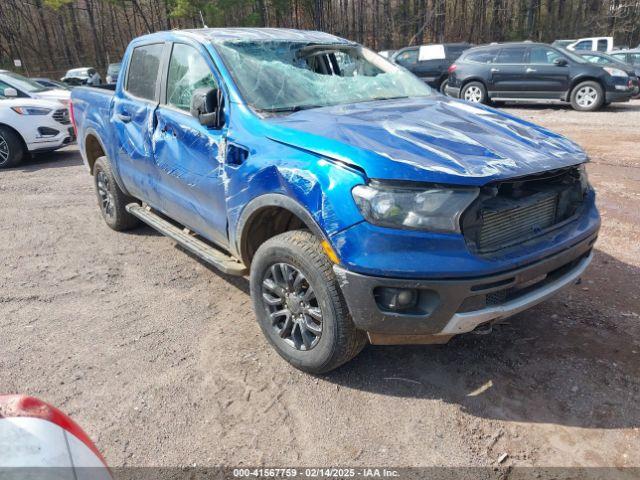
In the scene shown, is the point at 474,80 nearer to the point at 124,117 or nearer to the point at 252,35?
the point at 252,35

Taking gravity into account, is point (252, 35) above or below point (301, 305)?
above

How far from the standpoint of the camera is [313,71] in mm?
3561

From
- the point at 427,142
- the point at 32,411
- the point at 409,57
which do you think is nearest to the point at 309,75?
the point at 427,142

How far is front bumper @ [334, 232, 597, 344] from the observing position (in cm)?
226

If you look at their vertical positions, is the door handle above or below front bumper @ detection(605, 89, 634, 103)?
above

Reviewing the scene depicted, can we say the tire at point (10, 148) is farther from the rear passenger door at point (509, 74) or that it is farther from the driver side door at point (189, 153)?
the rear passenger door at point (509, 74)

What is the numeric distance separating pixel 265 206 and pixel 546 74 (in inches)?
475

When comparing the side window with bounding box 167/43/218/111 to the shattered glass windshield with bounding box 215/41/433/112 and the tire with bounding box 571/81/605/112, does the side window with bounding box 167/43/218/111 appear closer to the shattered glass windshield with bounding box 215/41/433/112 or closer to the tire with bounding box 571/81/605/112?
the shattered glass windshield with bounding box 215/41/433/112

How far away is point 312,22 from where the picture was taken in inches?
1369

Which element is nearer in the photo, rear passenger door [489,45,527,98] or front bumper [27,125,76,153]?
front bumper [27,125,76,153]

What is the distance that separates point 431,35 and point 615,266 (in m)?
33.6

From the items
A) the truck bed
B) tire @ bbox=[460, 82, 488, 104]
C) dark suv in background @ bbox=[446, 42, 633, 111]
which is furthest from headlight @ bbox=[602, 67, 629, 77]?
the truck bed

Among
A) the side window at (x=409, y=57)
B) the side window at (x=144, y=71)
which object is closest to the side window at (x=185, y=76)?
the side window at (x=144, y=71)

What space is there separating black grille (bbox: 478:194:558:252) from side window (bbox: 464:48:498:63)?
12.0 m
